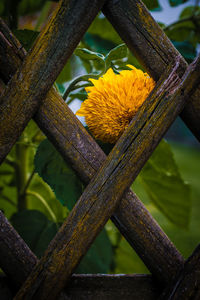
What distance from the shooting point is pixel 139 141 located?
0.58m

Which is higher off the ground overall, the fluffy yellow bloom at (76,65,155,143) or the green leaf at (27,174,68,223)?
the fluffy yellow bloom at (76,65,155,143)

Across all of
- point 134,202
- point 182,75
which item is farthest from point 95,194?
point 182,75

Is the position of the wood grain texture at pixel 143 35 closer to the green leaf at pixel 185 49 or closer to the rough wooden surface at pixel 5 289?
the green leaf at pixel 185 49

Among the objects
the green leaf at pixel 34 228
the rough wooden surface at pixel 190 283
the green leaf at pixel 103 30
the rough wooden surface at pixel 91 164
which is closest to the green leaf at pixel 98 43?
the green leaf at pixel 103 30

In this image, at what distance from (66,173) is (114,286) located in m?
0.30

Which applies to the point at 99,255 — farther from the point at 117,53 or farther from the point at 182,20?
the point at 182,20

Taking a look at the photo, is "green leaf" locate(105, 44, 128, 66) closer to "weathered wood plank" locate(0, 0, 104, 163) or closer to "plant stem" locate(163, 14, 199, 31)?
"weathered wood plank" locate(0, 0, 104, 163)

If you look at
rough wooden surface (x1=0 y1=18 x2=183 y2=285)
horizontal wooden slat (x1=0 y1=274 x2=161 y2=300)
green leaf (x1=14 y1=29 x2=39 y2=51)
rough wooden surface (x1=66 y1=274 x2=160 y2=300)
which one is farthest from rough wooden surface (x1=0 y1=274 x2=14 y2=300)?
green leaf (x1=14 y1=29 x2=39 y2=51)

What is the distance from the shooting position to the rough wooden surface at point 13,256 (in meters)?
0.58

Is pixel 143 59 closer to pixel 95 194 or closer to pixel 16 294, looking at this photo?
pixel 95 194

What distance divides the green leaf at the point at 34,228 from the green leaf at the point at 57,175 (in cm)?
27

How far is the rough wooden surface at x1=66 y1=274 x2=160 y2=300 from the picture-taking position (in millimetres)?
649

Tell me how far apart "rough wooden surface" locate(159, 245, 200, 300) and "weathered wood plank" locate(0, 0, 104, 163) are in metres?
0.50

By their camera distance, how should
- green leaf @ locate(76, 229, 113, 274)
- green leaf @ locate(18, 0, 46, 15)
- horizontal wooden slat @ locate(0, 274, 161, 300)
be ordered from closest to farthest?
horizontal wooden slat @ locate(0, 274, 161, 300), green leaf @ locate(76, 229, 113, 274), green leaf @ locate(18, 0, 46, 15)
